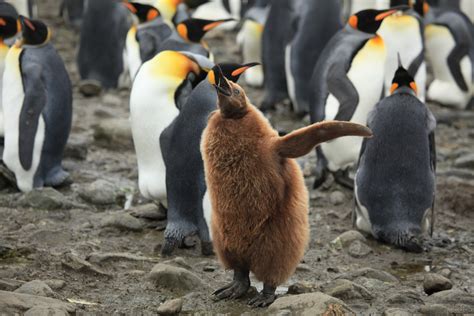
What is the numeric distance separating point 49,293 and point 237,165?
3.26 ft

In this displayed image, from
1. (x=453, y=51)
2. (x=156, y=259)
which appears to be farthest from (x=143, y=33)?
(x=156, y=259)

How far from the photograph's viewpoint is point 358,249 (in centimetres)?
533

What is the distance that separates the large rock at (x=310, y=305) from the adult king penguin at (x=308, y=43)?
5.27 m

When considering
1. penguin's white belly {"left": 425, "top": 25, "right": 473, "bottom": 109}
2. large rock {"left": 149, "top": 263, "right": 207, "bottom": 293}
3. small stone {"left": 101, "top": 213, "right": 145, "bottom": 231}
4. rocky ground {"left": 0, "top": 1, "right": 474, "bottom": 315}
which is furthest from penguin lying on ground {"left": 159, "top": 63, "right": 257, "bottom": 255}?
penguin's white belly {"left": 425, "top": 25, "right": 473, "bottom": 109}

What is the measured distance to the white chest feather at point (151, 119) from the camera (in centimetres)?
548

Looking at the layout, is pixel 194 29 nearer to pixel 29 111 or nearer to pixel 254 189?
pixel 29 111

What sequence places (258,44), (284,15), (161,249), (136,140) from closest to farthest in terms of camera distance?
1. (161,249)
2. (136,140)
3. (284,15)
4. (258,44)

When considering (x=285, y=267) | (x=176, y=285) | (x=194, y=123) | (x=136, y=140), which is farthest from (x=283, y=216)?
(x=136, y=140)

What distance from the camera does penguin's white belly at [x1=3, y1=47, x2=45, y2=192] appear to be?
6164 millimetres

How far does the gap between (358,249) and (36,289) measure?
198 centimetres

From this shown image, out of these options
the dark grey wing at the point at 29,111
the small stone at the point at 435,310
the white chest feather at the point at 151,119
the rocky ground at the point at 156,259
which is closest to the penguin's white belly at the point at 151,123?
the white chest feather at the point at 151,119

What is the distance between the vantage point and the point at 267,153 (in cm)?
398

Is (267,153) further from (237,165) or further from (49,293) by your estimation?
(49,293)

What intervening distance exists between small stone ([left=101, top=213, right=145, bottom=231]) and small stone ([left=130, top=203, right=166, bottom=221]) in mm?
123
